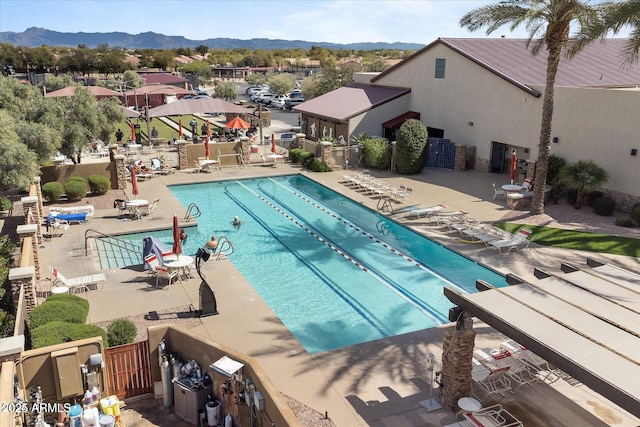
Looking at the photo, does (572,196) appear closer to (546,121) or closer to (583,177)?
(583,177)

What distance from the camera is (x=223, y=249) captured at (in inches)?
763

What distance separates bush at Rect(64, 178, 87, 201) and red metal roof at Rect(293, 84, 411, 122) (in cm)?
1534

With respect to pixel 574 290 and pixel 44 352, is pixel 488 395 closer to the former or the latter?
pixel 574 290

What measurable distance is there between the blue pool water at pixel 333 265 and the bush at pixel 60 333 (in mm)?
4780

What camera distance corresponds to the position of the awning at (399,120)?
109ft

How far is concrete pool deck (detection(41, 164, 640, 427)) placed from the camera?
9797 mm

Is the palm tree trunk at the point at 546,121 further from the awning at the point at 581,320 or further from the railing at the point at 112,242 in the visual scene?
the railing at the point at 112,242

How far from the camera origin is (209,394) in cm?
1006

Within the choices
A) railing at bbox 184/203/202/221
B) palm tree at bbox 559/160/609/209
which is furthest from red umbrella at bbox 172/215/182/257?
palm tree at bbox 559/160/609/209

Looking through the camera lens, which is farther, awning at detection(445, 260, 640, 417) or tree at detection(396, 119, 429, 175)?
tree at detection(396, 119, 429, 175)

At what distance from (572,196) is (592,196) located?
2.54ft

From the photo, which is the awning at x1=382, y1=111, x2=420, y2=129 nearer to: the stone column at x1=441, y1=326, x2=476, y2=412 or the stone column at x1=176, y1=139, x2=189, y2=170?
the stone column at x1=176, y1=139, x2=189, y2=170

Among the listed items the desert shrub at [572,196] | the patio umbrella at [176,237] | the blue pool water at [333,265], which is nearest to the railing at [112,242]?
the blue pool water at [333,265]

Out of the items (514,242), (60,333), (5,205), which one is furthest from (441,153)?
(60,333)
